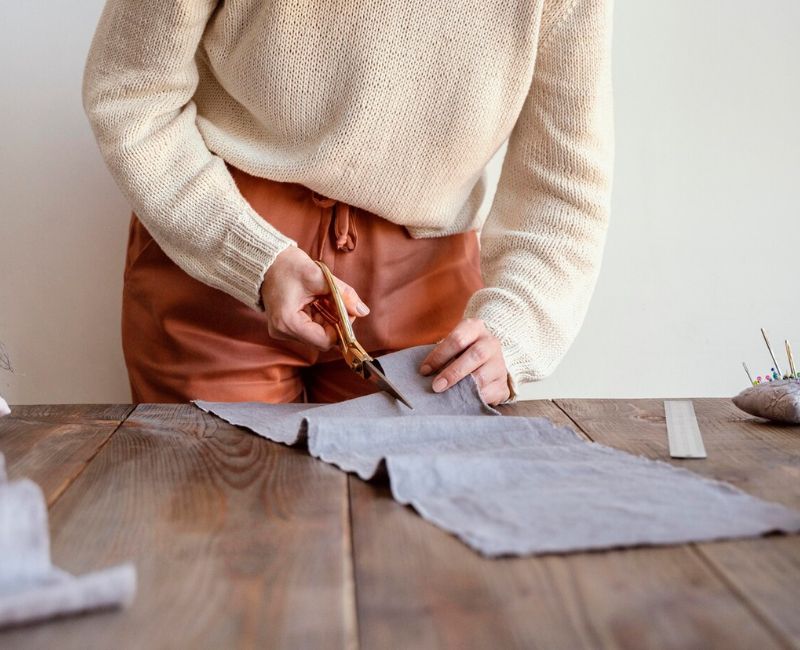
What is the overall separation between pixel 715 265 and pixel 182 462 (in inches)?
50.7

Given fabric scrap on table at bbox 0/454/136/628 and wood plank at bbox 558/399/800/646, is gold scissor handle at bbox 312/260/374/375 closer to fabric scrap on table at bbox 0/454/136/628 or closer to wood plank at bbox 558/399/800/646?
wood plank at bbox 558/399/800/646

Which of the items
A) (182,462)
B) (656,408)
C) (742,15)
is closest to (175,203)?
(182,462)

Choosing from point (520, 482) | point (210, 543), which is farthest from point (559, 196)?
point (210, 543)

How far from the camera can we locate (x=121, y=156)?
3.71 feet

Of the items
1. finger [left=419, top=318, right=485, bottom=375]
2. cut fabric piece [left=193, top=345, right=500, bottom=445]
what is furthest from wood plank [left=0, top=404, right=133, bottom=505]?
finger [left=419, top=318, right=485, bottom=375]

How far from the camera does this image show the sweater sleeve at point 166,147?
3.59 ft

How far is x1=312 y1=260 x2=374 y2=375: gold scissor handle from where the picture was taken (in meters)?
0.95

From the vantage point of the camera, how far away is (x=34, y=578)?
0.45 meters

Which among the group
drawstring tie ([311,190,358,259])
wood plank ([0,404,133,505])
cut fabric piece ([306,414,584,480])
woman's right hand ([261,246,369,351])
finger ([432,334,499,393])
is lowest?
wood plank ([0,404,133,505])

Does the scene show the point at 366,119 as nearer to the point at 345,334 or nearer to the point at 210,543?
the point at 345,334

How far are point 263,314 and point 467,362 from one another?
319mm

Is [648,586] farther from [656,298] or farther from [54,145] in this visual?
[54,145]

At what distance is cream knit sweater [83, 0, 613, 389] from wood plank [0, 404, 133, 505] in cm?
24

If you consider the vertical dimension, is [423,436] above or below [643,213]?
below
